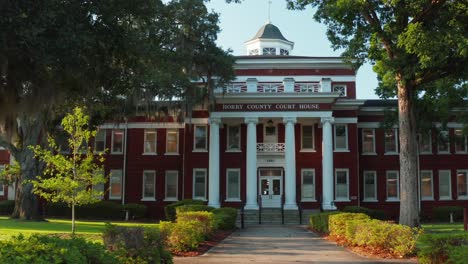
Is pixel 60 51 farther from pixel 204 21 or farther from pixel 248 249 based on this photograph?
pixel 204 21

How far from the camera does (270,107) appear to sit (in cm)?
3469

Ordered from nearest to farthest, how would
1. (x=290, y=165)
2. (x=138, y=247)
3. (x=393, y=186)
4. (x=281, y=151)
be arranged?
(x=138, y=247), (x=290, y=165), (x=281, y=151), (x=393, y=186)

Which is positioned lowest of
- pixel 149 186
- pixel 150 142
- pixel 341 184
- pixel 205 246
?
pixel 205 246

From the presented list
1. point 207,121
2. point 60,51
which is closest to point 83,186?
point 60,51

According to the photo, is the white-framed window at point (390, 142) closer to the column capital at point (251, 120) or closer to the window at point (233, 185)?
the column capital at point (251, 120)

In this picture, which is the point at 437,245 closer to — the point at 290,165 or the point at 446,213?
the point at 290,165

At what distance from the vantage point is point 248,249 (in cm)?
1545

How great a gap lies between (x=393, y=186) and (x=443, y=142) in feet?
16.2

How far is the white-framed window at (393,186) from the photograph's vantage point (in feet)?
124

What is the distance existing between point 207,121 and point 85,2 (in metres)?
28.4

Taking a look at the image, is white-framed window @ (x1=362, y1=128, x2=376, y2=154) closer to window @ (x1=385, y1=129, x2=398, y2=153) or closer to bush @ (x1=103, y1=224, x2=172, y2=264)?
window @ (x1=385, y1=129, x2=398, y2=153)

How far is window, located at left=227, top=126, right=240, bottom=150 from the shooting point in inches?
1455

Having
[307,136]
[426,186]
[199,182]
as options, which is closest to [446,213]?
[426,186]

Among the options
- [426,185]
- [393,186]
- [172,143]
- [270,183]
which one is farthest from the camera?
[172,143]
